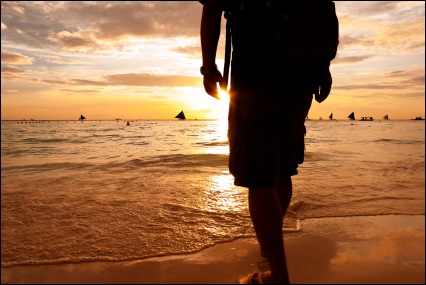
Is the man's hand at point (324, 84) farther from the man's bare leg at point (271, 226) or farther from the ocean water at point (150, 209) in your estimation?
the ocean water at point (150, 209)

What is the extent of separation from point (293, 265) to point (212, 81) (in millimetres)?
1268

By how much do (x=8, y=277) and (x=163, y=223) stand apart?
4.11ft

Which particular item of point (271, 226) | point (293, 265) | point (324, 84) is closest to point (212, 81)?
point (324, 84)

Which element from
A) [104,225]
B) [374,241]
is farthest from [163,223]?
[374,241]

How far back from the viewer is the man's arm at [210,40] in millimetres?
1522

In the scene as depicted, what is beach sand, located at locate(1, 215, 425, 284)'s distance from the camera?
1847 mm

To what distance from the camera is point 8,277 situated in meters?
1.93

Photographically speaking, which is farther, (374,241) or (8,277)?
(374,241)

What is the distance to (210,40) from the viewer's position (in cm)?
154

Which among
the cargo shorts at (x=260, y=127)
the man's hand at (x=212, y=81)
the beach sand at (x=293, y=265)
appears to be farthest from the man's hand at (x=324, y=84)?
the beach sand at (x=293, y=265)

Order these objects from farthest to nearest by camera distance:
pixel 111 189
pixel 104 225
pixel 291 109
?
1. pixel 111 189
2. pixel 104 225
3. pixel 291 109

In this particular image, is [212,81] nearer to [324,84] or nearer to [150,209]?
[324,84]

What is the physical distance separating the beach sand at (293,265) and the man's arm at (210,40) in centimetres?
114

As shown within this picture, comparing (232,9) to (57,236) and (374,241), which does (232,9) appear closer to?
(374,241)
